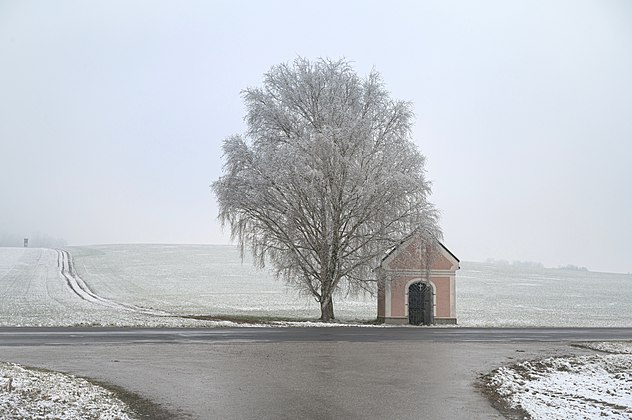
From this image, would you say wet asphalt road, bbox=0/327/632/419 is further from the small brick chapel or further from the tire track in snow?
the tire track in snow

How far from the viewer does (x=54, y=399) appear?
11039 mm

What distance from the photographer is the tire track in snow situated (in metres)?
39.9

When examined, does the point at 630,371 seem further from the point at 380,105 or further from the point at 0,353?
the point at 380,105

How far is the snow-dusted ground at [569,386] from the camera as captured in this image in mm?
11992

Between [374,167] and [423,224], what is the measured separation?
13.6 ft

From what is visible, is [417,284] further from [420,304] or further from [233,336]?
[233,336]

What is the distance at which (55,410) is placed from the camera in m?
10.4

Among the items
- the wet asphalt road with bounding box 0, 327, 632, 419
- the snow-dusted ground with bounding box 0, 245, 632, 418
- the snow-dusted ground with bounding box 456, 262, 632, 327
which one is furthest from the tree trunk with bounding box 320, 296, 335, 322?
the wet asphalt road with bounding box 0, 327, 632, 419

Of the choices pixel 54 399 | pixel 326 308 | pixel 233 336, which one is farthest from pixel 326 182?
pixel 54 399

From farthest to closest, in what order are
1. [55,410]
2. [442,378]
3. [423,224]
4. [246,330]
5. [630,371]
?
[423,224]
[246,330]
[630,371]
[442,378]
[55,410]

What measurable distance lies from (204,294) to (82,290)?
9.96 meters

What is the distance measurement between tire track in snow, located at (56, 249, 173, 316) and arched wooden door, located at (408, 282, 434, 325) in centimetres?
1377

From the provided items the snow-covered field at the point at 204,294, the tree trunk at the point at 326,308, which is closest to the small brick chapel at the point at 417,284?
the snow-covered field at the point at 204,294

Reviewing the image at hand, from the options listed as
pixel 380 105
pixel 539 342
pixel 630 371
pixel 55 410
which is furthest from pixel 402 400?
pixel 380 105
